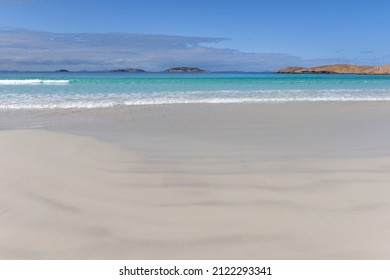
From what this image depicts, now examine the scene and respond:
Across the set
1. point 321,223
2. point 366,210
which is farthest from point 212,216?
point 366,210

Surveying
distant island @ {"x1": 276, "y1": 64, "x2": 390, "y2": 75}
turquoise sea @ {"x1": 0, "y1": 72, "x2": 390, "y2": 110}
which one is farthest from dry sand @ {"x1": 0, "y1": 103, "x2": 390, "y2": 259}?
distant island @ {"x1": 276, "y1": 64, "x2": 390, "y2": 75}

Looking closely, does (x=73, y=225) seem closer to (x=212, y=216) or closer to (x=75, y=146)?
(x=212, y=216)

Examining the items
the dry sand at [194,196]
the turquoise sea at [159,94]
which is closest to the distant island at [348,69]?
the turquoise sea at [159,94]

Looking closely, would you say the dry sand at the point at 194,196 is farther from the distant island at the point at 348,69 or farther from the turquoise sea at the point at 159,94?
the distant island at the point at 348,69

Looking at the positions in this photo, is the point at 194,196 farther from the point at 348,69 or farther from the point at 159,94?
the point at 348,69

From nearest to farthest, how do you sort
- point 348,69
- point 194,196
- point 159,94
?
point 194,196
point 159,94
point 348,69

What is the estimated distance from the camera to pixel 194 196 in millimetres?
3416

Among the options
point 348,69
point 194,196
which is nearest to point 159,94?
point 194,196

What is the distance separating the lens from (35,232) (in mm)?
2760

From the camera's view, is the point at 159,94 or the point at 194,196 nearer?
the point at 194,196

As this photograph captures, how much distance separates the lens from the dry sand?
8.49 ft

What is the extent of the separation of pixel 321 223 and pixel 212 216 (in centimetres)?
95

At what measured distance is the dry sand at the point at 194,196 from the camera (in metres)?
2.59

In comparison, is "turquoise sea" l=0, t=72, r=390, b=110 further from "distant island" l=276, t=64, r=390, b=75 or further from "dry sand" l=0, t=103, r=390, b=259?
"distant island" l=276, t=64, r=390, b=75
